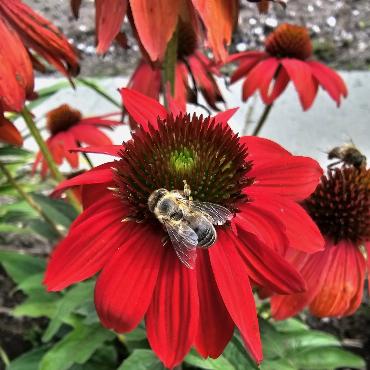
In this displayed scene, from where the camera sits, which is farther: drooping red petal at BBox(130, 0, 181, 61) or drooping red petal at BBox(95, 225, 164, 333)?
drooping red petal at BBox(130, 0, 181, 61)

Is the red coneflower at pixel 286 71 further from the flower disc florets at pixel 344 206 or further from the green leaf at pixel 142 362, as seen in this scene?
the green leaf at pixel 142 362

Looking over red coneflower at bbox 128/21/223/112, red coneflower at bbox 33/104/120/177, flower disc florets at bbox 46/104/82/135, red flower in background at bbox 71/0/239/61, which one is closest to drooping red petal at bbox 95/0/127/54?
red flower in background at bbox 71/0/239/61

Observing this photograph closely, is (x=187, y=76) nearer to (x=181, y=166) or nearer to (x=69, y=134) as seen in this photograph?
(x=69, y=134)

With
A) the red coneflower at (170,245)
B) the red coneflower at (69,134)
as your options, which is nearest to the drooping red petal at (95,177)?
the red coneflower at (170,245)

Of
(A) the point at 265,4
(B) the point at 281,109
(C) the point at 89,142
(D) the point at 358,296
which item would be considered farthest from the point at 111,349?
(B) the point at 281,109

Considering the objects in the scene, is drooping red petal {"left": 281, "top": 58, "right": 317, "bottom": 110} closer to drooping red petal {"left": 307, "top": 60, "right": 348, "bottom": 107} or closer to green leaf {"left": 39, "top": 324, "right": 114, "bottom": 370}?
drooping red petal {"left": 307, "top": 60, "right": 348, "bottom": 107}

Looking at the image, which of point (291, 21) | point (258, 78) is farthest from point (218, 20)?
point (291, 21)

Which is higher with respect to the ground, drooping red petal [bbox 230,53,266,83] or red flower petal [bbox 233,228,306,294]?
red flower petal [bbox 233,228,306,294]
